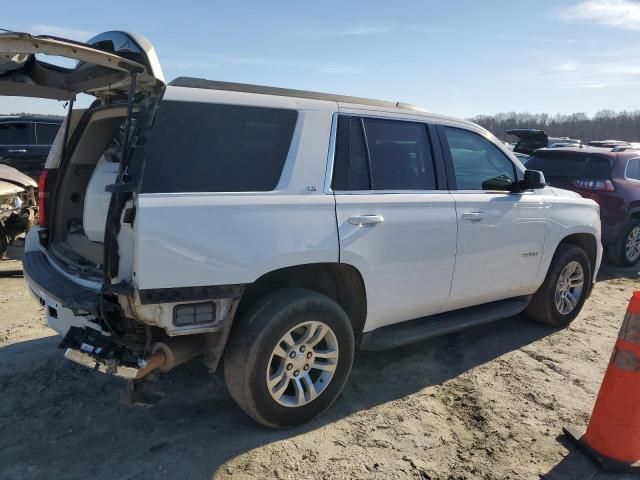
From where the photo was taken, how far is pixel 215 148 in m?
2.88

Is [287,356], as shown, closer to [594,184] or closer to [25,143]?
[594,184]

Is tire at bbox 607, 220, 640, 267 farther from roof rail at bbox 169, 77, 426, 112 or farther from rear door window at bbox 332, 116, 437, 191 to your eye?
roof rail at bbox 169, 77, 426, 112

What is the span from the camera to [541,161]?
8906 mm

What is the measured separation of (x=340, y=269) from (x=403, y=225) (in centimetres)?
55

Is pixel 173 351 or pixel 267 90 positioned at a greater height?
pixel 267 90

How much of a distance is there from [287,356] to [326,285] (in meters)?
0.60

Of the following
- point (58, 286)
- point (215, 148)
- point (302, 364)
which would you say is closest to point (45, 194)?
point (58, 286)

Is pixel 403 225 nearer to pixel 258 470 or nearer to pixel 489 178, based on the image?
pixel 489 178

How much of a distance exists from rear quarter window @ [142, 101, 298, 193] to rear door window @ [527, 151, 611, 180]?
6690 mm

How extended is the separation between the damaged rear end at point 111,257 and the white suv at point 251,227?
1cm

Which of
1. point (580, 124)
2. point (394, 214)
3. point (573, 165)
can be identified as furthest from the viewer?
point (580, 124)

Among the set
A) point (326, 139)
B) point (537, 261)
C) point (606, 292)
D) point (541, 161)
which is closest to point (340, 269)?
point (326, 139)

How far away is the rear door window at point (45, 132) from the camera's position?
34.9 feet

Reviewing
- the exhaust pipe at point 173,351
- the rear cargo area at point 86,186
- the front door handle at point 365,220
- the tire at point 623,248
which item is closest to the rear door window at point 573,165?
the tire at point 623,248
